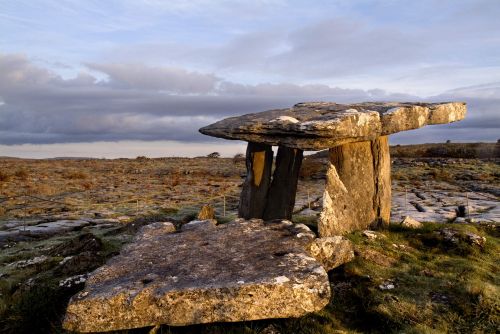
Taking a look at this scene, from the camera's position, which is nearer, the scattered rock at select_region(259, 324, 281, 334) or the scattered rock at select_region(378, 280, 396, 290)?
the scattered rock at select_region(259, 324, 281, 334)

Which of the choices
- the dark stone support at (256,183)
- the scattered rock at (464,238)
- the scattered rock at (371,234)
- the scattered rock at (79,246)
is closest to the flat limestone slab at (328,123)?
the dark stone support at (256,183)

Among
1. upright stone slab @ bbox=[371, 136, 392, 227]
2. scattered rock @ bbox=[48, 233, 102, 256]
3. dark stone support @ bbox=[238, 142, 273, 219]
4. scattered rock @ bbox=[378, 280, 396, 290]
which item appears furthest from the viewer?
dark stone support @ bbox=[238, 142, 273, 219]

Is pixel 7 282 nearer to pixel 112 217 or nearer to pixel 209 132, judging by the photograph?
pixel 209 132

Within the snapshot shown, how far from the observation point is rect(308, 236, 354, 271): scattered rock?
Result: 920 centimetres

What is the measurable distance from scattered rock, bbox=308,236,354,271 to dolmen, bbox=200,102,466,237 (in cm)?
79

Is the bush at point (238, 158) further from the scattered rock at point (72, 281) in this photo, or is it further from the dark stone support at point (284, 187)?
the scattered rock at point (72, 281)

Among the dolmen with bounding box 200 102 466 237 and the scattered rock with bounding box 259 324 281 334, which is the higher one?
the dolmen with bounding box 200 102 466 237

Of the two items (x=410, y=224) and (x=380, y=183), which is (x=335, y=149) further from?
(x=410, y=224)

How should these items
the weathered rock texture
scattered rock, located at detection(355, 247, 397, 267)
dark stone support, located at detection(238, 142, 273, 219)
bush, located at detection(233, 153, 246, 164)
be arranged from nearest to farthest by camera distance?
scattered rock, located at detection(355, 247, 397, 267), the weathered rock texture, dark stone support, located at detection(238, 142, 273, 219), bush, located at detection(233, 153, 246, 164)

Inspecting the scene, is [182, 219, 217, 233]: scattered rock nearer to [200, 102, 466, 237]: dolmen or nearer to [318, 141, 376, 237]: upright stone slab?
[200, 102, 466, 237]: dolmen

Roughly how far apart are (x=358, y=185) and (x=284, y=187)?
2187 millimetres

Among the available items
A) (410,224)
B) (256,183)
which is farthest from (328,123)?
(410,224)

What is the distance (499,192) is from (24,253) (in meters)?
19.8

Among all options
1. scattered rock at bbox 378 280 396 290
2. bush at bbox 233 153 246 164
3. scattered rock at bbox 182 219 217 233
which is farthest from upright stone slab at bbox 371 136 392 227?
bush at bbox 233 153 246 164
